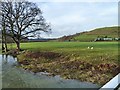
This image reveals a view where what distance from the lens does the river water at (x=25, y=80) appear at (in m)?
3.59

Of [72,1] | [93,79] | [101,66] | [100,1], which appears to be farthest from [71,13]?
[93,79]

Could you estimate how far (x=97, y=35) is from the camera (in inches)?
202

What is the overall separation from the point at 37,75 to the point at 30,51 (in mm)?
515

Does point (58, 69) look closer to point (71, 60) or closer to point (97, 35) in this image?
point (71, 60)

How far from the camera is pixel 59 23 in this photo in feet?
16.2

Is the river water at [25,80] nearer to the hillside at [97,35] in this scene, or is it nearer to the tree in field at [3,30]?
the tree in field at [3,30]

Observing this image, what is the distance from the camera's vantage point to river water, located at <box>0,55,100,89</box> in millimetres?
3587

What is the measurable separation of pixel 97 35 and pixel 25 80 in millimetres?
2074

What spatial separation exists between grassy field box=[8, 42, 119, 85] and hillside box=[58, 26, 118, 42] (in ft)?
0.39

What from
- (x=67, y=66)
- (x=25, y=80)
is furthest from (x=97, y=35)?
(x=25, y=80)

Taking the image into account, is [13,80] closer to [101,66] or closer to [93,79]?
[93,79]

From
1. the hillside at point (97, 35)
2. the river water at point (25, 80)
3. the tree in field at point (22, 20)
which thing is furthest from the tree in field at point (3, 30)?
the hillside at point (97, 35)

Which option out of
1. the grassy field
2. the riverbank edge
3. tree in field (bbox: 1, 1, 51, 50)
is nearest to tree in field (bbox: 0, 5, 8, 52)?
tree in field (bbox: 1, 1, 51, 50)

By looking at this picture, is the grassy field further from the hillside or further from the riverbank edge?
the hillside
